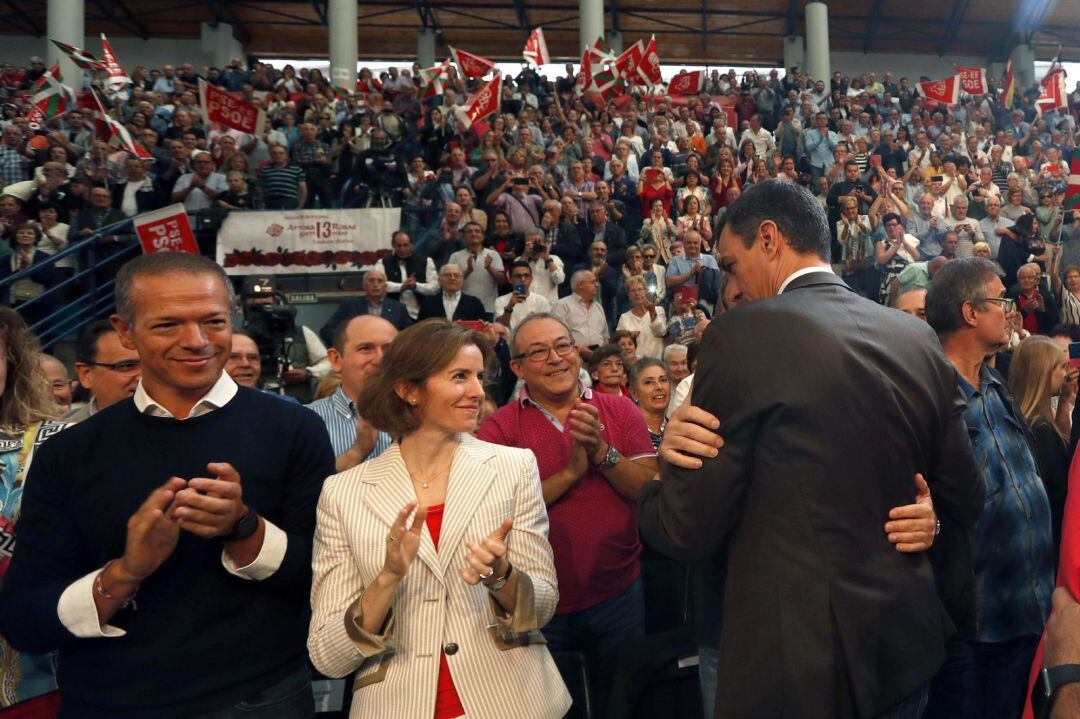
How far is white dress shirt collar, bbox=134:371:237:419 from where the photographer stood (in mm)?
1687

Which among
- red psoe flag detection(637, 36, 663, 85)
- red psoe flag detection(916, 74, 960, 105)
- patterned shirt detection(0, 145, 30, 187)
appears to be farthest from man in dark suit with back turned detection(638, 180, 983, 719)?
red psoe flag detection(916, 74, 960, 105)

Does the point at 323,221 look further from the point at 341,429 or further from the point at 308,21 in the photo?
the point at 308,21

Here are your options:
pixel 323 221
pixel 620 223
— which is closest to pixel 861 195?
pixel 620 223

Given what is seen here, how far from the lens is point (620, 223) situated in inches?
373

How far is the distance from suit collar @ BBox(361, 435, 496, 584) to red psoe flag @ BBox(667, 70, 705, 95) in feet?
52.2

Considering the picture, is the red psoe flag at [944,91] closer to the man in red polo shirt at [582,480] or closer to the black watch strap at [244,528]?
the man in red polo shirt at [582,480]

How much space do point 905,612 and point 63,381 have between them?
132 inches

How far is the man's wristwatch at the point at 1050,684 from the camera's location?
1.11 meters

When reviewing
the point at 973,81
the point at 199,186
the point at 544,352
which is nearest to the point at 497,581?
the point at 544,352

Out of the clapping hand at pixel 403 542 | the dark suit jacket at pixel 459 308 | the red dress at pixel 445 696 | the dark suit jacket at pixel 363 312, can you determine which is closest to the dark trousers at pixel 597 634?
the red dress at pixel 445 696

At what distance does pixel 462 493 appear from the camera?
196 cm

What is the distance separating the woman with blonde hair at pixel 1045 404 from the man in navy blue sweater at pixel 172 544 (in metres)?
2.52

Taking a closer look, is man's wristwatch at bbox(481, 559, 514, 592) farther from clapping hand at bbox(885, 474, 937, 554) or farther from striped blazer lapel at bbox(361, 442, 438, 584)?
clapping hand at bbox(885, 474, 937, 554)

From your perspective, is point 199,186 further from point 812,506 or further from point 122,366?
point 812,506
